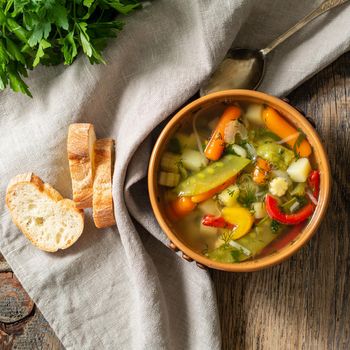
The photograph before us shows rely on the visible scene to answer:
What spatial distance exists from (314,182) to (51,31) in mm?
1186

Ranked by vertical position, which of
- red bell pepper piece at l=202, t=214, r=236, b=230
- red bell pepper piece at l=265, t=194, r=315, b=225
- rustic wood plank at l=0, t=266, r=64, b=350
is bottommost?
rustic wood plank at l=0, t=266, r=64, b=350

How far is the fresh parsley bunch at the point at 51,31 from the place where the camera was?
87.0 inches

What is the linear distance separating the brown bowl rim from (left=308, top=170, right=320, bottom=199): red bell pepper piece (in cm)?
3

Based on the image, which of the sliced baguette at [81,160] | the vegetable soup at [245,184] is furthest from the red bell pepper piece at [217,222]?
the sliced baguette at [81,160]

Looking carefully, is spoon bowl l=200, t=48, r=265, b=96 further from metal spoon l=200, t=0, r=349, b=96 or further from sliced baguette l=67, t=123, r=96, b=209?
sliced baguette l=67, t=123, r=96, b=209

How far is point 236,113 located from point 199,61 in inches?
10.0

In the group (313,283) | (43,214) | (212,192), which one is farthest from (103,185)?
(313,283)

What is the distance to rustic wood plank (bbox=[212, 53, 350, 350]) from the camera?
2471 millimetres

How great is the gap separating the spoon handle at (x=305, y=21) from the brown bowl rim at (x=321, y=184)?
0.29m

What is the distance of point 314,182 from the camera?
2230 mm

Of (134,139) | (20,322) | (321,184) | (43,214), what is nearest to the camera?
(321,184)

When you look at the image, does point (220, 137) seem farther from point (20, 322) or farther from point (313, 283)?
point (20, 322)

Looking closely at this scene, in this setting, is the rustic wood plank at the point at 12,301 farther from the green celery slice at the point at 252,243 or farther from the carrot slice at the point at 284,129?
the carrot slice at the point at 284,129

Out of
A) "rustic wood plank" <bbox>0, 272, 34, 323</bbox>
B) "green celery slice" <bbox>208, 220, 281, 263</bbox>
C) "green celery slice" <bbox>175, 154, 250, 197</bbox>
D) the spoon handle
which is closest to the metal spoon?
the spoon handle
